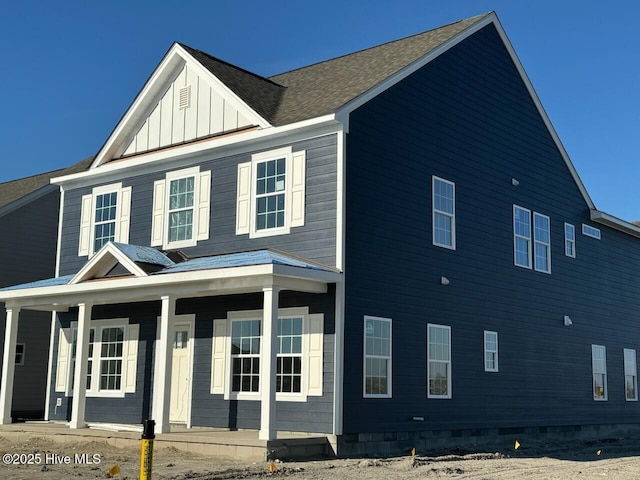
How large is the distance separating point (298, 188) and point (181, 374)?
5210mm

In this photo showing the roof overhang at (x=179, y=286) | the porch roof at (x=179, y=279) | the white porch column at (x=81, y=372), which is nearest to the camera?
the roof overhang at (x=179, y=286)

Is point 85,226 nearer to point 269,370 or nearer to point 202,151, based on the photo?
point 202,151

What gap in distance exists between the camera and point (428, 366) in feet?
59.1

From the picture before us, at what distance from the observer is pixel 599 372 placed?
2428 centimetres

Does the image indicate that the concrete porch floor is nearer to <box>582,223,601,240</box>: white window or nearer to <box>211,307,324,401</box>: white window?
<box>211,307,324,401</box>: white window

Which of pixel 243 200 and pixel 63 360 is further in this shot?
pixel 63 360

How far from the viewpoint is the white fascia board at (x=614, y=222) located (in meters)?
24.8

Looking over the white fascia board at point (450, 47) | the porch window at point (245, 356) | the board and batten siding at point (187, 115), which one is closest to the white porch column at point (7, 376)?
the board and batten siding at point (187, 115)

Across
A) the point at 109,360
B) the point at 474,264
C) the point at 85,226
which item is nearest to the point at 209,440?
the point at 109,360

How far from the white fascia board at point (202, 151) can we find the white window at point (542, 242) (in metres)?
8.19

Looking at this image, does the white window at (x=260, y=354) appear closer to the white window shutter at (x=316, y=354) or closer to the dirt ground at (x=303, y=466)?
the white window shutter at (x=316, y=354)

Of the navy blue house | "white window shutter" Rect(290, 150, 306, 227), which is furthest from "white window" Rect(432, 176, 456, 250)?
"white window shutter" Rect(290, 150, 306, 227)

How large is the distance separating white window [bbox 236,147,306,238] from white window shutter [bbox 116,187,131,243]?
12.7 ft

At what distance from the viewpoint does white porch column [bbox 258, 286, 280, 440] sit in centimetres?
1436
